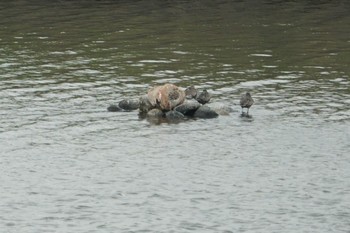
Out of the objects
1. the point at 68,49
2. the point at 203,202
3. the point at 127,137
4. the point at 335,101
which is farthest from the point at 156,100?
the point at 68,49

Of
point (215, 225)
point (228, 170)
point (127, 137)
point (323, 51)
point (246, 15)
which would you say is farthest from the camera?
point (246, 15)

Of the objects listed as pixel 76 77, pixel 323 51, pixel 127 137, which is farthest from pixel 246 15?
pixel 127 137

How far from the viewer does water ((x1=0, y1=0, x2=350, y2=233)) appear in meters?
42.0

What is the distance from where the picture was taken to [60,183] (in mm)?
45625

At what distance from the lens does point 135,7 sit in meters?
98.1

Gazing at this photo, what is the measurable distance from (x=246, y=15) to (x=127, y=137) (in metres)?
42.7

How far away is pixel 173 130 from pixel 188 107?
2759mm

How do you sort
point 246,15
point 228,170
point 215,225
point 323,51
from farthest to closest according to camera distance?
point 246,15
point 323,51
point 228,170
point 215,225

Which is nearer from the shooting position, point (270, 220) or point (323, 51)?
point (270, 220)

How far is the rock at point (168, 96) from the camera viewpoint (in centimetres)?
5712

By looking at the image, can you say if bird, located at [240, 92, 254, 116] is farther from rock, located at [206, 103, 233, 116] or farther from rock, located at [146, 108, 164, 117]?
rock, located at [146, 108, 164, 117]

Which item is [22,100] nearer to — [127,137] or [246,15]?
[127,137]

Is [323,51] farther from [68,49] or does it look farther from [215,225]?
[215,225]

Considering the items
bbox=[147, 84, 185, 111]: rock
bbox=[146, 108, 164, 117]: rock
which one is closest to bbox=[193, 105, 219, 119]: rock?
bbox=[147, 84, 185, 111]: rock
